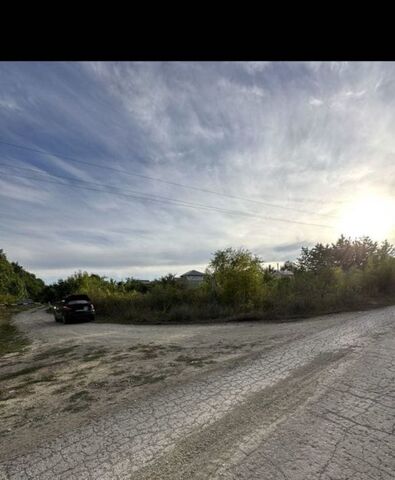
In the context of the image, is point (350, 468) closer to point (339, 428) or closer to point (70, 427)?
point (339, 428)

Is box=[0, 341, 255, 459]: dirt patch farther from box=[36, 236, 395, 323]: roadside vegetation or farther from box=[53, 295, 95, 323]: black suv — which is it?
box=[53, 295, 95, 323]: black suv

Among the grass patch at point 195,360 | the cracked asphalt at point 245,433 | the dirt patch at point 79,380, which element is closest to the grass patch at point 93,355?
the dirt patch at point 79,380

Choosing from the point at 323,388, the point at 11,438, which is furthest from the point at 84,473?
the point at 323,388

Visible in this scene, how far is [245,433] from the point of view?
2854 mm

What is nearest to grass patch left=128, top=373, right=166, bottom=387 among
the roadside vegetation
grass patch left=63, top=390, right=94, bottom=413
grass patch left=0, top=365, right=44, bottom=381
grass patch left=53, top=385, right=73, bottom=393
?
grass patch left=63, top=390, right=94, bottom=413

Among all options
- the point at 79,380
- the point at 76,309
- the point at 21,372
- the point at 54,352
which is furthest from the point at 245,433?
the point at 76,309

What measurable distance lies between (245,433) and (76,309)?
16.9 m

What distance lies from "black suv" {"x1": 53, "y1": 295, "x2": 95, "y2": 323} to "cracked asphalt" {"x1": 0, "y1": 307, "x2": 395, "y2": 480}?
1495 cm

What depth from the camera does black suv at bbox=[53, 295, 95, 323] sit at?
693 inches

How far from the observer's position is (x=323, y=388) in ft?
12.7

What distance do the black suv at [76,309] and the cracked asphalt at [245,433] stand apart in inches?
589

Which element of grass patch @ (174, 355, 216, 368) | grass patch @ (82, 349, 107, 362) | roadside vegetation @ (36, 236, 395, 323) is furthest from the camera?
roadside vegetation @ (36, 236, 395, 323)

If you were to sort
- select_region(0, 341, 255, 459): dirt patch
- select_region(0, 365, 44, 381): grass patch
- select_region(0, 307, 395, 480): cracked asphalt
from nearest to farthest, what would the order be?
1. select_region(0, 307, 395, 480): cracked asphalt
2. select_region(0, 341, 255, 459): dirt patch
3. select_region(0, 365, 44, 381): grass patch
